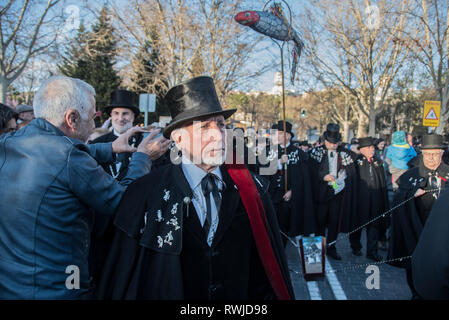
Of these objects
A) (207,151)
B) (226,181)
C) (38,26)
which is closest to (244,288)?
(226,181)

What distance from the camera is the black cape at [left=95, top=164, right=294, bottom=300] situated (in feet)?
6.10

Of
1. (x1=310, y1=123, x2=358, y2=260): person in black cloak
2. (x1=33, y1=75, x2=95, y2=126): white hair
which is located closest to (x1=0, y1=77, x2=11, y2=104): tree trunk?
(x1=310, y1=123, x2=358, y2=260): person in black cloak

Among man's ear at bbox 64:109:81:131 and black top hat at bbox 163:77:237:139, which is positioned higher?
black top hat at bbox 163:77:237:139

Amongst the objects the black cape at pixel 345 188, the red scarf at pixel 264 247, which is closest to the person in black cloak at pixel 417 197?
the black cape at pixel 345 188

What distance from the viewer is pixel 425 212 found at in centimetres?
497

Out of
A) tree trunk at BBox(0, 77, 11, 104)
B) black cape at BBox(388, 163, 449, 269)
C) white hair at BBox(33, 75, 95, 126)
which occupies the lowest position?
black cape at BBox(388, 163, 449, 269)

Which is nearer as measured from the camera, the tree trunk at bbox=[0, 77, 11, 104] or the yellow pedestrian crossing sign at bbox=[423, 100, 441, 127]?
the yellow pedestrian crossing sign at bbox=[423, 100, 441, 127]

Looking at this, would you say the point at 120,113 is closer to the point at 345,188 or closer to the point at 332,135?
the point at 332,135

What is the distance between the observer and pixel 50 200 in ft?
6.10

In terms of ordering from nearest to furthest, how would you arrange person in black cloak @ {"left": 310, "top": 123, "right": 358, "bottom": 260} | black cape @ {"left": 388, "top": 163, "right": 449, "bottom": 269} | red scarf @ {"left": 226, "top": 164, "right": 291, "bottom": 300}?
1. red scarf @ {"left": 226, "top": 164, "right": 291, "bottom": 300}
2. black cape @ {"left": 388, "top": 163, "right": 449, "bottom": 269}
3. person in black cloak @ {"left": 310, "top": 123, "right": 358, "bottom": 260}

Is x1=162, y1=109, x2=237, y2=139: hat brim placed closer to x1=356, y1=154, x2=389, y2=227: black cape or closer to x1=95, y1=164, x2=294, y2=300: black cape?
x1=95, y1=164, x2=294, y2=300: black cape

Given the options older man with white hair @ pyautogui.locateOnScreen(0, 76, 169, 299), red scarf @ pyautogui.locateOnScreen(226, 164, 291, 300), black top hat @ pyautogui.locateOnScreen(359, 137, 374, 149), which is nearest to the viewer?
older man with white hair @ pyautogui.locateOnScreen(0, 76, 169, 299)

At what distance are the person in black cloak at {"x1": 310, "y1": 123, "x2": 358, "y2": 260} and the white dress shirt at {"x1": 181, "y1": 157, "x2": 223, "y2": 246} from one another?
4.95 metres

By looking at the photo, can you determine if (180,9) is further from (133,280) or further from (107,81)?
(133,280)
